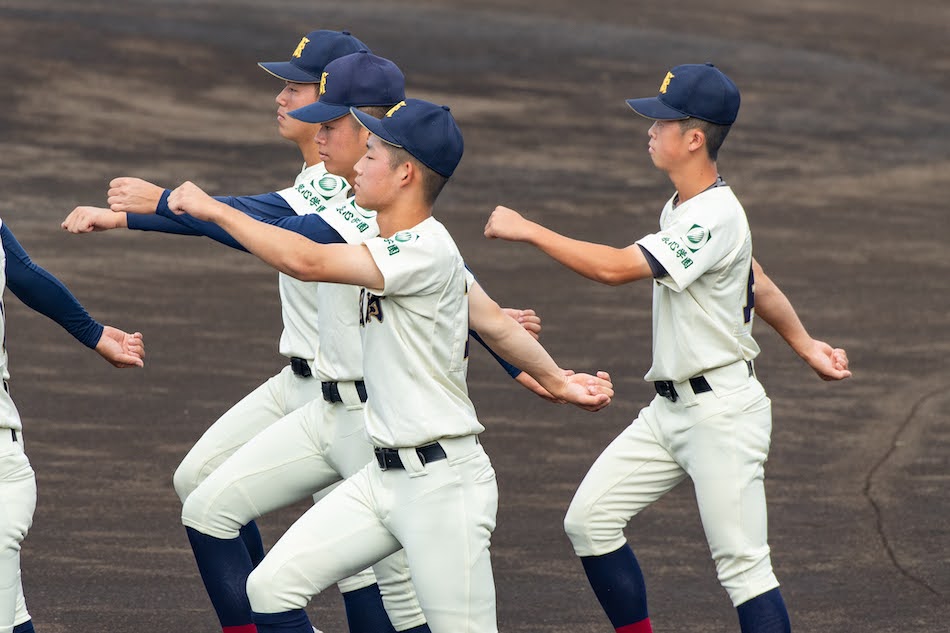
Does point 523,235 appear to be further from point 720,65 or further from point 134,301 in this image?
point 720,65

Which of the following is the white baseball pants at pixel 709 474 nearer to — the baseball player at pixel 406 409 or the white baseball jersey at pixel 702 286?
the white baseball jersey at pixel 702 286

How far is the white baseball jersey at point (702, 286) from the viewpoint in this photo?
6.08m

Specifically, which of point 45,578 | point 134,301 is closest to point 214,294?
point 134,301

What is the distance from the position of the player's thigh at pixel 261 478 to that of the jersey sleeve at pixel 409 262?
1128 millimetres

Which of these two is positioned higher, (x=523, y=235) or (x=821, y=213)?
(x=523, y=235)

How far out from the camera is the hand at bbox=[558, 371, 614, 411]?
5969mm

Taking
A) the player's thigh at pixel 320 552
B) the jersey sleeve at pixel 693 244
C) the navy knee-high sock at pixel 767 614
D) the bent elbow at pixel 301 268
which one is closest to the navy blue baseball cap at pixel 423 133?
the bent elbow at pixel 301 268

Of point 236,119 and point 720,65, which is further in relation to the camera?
point 720,65

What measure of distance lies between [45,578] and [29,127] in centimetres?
1139

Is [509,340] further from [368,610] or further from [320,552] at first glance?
[368,610]

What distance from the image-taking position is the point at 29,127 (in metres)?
18.2

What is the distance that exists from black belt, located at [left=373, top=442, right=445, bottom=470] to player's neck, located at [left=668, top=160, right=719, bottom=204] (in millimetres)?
1663

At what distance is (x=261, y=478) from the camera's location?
242 inches

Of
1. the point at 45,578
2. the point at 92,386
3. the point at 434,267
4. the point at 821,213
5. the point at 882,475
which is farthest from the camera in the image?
the point at 821,213
